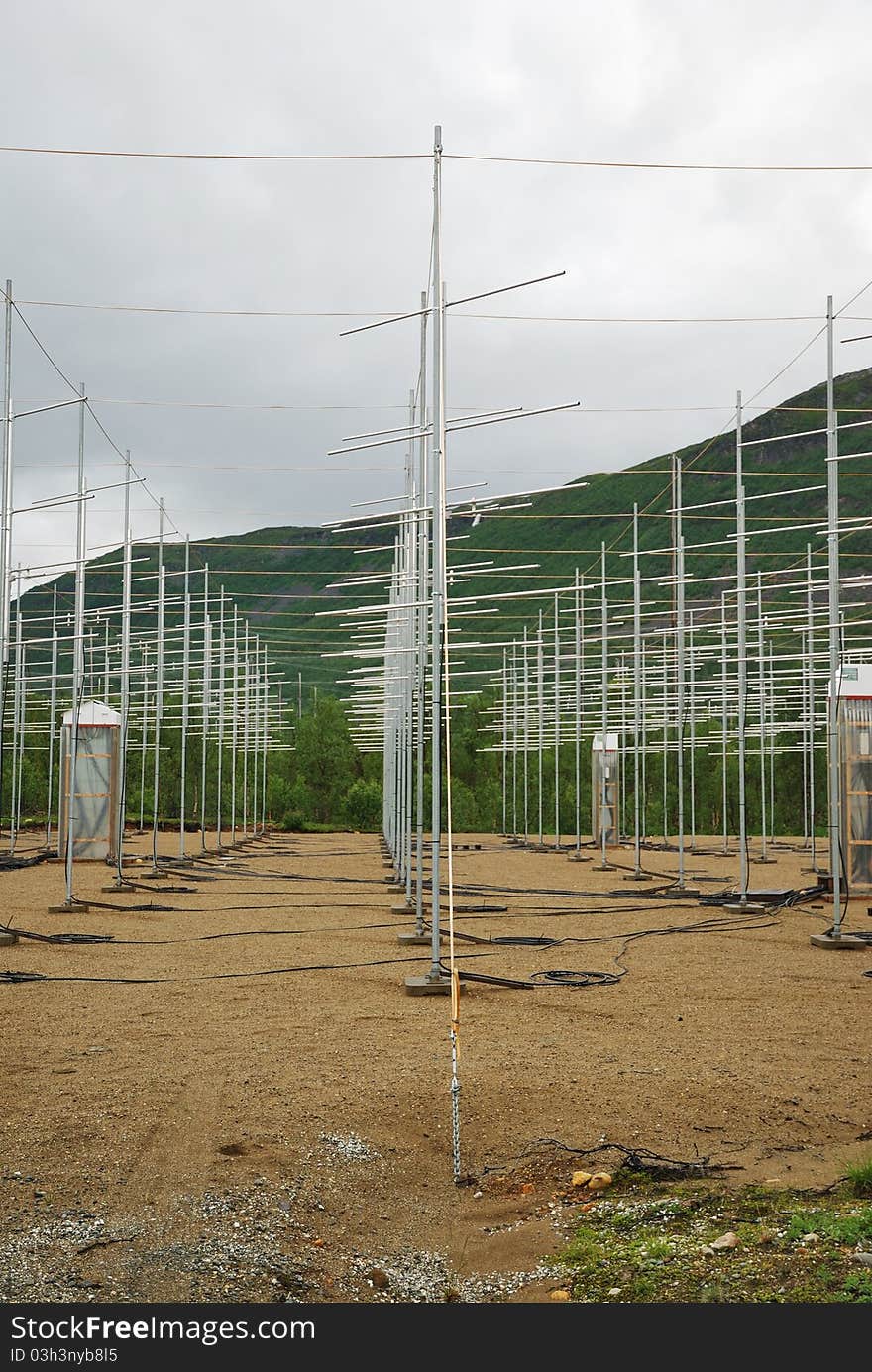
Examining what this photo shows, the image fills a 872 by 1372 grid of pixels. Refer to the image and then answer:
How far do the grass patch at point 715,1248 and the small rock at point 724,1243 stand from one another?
0.04 ft

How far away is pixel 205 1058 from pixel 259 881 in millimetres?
16020

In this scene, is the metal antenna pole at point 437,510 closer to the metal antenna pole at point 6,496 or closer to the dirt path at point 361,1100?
the dirt path at point 361,1100

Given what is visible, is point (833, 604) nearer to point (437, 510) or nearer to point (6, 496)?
point (437, 510)

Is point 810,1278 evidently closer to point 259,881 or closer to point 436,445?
point 436,445

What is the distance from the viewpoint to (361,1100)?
7.27 meters

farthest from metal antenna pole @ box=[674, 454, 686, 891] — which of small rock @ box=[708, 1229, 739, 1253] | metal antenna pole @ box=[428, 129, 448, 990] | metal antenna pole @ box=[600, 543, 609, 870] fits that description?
small rock @ box=[708, 1229, 739, 1253]

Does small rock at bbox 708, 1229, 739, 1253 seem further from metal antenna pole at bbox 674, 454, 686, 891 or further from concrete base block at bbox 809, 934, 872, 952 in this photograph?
metal antenna pole at bbox 674, 454, 686, 891

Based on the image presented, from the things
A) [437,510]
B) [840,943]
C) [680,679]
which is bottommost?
[840,943]

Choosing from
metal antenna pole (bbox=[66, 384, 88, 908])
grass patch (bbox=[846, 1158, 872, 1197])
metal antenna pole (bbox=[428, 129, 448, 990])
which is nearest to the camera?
grass patch (bbox=[846, 1158, 872, 1197])

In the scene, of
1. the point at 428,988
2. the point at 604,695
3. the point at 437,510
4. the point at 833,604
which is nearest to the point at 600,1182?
the point at 428,988

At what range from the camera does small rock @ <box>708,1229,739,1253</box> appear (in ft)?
16.8

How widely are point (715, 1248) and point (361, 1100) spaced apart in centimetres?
263

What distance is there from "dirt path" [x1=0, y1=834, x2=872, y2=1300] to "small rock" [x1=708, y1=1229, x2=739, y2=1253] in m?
0.67

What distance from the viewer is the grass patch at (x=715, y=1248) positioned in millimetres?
4703
